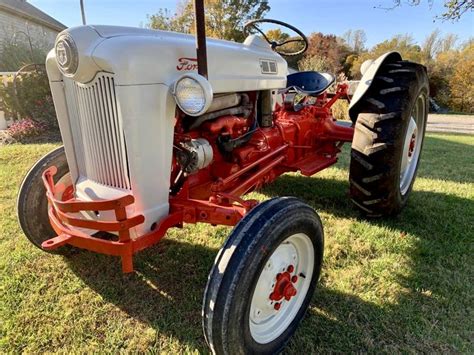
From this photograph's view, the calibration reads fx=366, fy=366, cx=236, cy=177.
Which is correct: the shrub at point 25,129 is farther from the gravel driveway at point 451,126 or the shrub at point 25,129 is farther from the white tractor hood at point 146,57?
the gravel driveway at point 451,126

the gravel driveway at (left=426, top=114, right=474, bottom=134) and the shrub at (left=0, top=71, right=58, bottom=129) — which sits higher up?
the shrub at (left=0, top=71, right=58, bottom=129)

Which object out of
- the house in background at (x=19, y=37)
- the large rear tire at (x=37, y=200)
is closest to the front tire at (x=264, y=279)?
the large rear tire at (x=37, y=200)

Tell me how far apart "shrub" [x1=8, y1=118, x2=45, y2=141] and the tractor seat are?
5.32 metres

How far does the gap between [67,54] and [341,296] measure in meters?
1.96

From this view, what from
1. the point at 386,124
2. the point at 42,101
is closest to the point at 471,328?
the point at 386,124

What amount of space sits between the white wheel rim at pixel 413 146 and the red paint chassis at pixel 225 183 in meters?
0.53

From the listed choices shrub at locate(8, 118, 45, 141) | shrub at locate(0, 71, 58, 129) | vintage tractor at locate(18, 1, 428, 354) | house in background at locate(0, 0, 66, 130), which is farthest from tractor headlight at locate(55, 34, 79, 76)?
house in background at locate(0, 0, 66, 130)

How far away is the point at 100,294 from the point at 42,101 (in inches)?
262

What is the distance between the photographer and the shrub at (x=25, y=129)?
6701 mm

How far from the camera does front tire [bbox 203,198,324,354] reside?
58.1 inches

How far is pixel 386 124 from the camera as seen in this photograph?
8.68ft

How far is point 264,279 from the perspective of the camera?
5.66ft

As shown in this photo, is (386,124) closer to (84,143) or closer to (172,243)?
(172,243)

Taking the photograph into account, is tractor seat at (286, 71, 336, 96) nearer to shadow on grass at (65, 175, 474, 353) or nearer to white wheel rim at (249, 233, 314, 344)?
shadow on grass at (65, 175, 474, 353)
